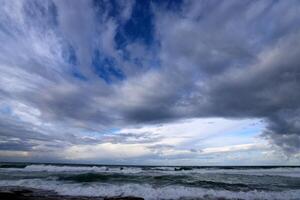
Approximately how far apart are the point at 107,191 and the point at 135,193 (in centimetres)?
207

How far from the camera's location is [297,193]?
15.0m

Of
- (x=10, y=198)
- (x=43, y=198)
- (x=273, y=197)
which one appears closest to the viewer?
(x=10, y=198)

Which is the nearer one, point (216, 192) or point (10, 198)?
point (10, 198)

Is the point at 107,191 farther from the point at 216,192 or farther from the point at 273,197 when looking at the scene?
the point at 273,197

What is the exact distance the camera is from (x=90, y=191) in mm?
15430

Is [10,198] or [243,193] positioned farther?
[243,193]

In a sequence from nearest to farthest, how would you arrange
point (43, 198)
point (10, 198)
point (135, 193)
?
1. point (10, 198)
2. point (43, 198)
3. point (135, 193)

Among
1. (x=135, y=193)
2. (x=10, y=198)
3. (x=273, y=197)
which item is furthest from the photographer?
(x=135, y=193)

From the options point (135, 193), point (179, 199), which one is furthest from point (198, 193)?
point (135, 193)

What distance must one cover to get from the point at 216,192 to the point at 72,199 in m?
9.12

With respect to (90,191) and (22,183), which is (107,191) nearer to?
(90,191)

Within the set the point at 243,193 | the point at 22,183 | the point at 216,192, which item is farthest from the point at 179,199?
the point at 22,183

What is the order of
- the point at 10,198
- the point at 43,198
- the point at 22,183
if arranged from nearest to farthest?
the point at 10,198 → the point at 43,198 → the point at 22,183

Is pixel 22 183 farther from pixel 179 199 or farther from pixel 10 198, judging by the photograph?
pixel 179 199
